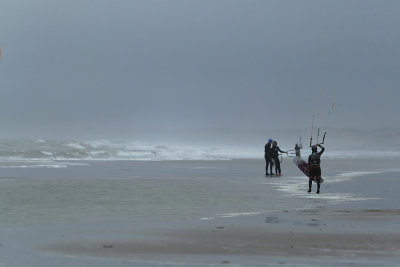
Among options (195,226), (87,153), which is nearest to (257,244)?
(195,226)

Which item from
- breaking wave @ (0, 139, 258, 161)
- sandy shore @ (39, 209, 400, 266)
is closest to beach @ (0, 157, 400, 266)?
sandy shore @ (39, 209, 400, 266)

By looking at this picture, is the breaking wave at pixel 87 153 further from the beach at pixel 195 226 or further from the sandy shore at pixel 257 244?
the sandy shore at pixel 257 244

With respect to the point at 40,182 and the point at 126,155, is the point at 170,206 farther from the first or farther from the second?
the point at 126,155

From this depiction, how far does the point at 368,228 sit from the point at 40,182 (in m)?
17.1

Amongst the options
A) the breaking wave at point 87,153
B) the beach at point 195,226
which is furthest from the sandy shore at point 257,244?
the breaking wave at point 87,153

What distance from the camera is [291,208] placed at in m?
20.4

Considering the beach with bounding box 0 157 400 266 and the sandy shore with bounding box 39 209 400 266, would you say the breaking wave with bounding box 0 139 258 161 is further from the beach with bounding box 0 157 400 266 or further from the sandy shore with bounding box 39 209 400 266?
Answer: the sandy shore with bounding box 39 209 400 266

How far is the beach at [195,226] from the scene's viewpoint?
12.0m

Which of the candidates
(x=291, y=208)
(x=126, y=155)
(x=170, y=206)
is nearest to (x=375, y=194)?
(x=291, y=208)

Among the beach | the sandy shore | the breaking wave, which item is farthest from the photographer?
the breaking wave

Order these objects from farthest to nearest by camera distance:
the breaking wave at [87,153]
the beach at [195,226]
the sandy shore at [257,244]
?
1. the breaking wave at [87,153]
2. the beach at [195,226]
3. the sandy shore at [257,244]

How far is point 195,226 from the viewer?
16047 millimetres

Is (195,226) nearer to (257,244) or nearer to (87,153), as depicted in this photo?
(257,244)

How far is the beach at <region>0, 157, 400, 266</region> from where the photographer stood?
1203cm
